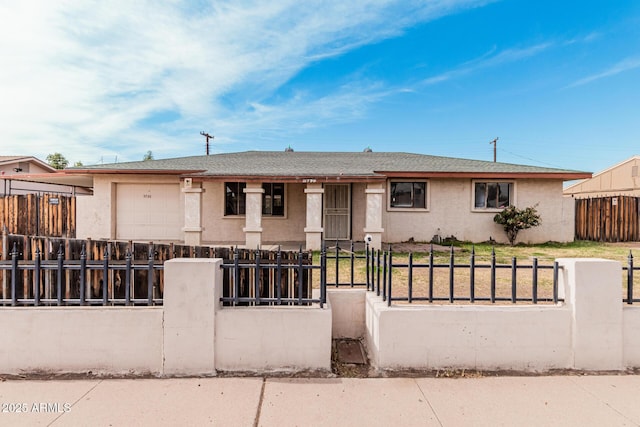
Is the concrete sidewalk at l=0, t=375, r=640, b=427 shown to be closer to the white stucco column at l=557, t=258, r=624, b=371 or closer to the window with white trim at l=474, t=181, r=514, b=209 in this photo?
the white stucco column at l=557, t=258, r=624, b=371

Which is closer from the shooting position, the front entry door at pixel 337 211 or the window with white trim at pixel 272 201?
the front entry door at pixel 337 211

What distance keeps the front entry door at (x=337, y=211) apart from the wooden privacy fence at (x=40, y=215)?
31.4ft

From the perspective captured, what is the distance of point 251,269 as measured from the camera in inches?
154

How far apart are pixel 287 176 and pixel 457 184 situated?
21.4ft

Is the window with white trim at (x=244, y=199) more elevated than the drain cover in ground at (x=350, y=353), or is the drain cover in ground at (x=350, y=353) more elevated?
the window with white trim at (x=244, y=199)

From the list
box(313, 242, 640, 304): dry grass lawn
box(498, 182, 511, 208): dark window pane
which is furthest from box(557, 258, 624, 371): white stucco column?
box(498, 182, 511, 208): dark window pane

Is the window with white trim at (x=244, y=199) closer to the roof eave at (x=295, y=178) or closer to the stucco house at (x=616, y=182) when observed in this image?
the roof eave at (x=295, y=178)

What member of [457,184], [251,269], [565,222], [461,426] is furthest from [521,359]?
[565,222]

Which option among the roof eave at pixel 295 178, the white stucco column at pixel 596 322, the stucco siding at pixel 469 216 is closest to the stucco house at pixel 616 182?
the stucco siding at pixel 469 216

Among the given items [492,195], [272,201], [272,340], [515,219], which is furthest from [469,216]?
[272,340]

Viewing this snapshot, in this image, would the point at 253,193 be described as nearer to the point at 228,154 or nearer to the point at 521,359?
the point at 228,154

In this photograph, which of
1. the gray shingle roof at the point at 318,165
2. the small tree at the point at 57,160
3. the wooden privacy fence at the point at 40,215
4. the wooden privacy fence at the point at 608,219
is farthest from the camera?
the small tree at the point at 57,160

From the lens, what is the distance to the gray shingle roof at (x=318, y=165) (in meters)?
11.7

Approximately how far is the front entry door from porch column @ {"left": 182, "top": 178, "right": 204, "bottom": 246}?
4.58m
